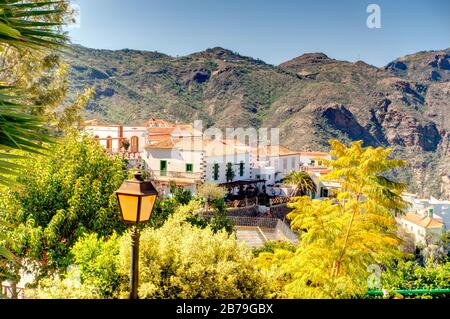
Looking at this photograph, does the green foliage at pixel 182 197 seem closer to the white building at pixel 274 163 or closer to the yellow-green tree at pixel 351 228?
the yellow-green tree at pixel 351 228

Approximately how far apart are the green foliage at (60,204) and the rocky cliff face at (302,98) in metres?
29.8

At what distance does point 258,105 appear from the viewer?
4156 centimetres

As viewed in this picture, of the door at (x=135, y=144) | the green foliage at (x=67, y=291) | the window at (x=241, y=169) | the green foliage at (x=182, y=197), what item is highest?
the door at (x=135, y=144)

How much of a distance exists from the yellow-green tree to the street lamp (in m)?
2.00

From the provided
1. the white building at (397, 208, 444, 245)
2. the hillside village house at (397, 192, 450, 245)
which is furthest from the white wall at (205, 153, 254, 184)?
the white building at (397, 208, 444, 245)

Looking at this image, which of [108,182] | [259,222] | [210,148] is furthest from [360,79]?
[108,182]

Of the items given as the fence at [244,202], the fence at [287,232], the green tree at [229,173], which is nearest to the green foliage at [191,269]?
the fence at [287,232]

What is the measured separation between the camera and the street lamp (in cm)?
261

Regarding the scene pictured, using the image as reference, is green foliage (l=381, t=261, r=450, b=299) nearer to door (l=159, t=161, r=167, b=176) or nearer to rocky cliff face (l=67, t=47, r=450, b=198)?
door (l=159, t=161, r=167, b=176)

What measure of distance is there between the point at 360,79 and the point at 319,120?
9.44 meters

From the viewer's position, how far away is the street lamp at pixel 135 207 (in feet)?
8.56

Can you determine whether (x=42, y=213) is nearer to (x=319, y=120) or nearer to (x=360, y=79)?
(x=319, y=120)

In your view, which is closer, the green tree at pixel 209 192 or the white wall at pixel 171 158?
the green tree at pixel 209 192

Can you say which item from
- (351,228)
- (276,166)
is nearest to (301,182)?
(276,166)
